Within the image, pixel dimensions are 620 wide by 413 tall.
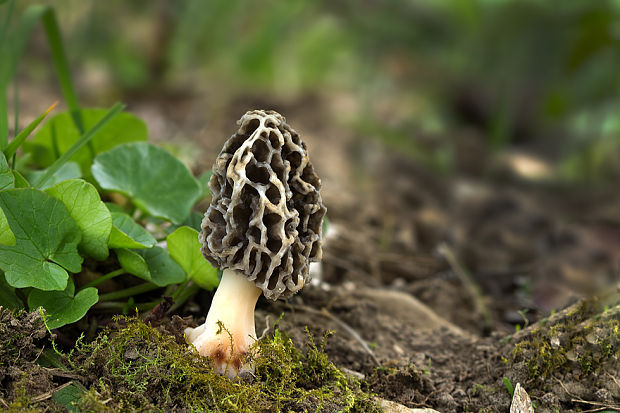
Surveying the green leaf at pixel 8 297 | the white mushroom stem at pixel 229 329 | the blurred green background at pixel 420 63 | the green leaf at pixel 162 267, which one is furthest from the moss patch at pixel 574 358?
the blurred green background at pixel 420 63

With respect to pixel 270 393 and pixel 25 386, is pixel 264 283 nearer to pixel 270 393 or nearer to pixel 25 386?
pixel 270 393

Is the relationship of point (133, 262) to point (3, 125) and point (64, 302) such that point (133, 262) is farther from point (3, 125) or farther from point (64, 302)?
point (3, 125)

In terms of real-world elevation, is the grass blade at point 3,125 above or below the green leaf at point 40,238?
above

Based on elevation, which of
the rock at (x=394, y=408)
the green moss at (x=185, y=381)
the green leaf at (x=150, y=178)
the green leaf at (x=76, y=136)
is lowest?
the green moss at (x=185, y=381)

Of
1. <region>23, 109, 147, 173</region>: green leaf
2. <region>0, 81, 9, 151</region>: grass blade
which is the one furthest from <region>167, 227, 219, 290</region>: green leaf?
<region>23, 109, 147, 173</region>: green leaf

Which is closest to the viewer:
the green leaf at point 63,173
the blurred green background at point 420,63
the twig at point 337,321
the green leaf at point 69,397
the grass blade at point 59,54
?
the green leaf at point 69,397

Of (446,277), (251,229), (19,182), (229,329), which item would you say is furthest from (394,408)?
(446,277)

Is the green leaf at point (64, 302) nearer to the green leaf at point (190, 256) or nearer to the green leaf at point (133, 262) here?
the green leaf at point (133, 262)
